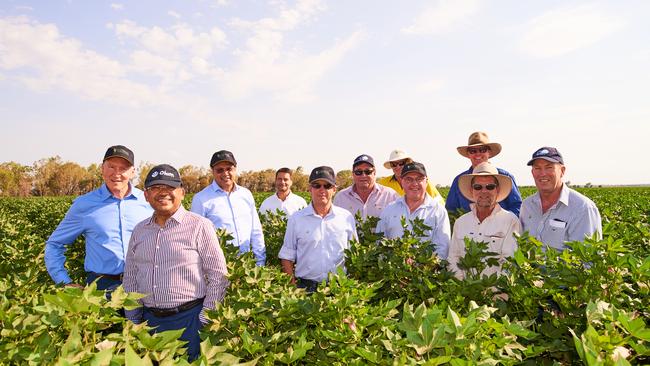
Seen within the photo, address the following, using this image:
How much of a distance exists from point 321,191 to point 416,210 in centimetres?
105

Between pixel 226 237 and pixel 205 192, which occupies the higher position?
pixel 205 192

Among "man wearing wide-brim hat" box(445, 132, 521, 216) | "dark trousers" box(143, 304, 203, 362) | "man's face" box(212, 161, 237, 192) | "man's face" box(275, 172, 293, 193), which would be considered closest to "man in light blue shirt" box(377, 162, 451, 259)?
"man wearing wide-brim hat" box(445, 132, 521, 216)

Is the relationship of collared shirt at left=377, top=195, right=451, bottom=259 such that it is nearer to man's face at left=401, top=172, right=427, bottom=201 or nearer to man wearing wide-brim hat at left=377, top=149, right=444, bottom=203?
man's face at left=401, top=172, right=427, bottom=201

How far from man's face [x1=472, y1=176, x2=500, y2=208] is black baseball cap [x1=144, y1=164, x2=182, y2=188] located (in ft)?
8.64

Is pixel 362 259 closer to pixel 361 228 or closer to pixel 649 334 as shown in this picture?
pixel 361 228

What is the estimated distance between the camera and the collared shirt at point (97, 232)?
3635mm

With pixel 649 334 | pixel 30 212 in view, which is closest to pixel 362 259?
pixel 649 334

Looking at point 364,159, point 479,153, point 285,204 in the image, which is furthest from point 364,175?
point 285,204

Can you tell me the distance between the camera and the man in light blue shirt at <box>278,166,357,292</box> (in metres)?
3.93

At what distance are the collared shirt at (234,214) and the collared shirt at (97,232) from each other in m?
1.11

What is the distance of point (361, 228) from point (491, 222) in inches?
56.4

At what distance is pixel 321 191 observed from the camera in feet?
13.3

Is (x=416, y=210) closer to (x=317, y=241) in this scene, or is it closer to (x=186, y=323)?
(x=317, y=241)

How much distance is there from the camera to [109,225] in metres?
3.67
